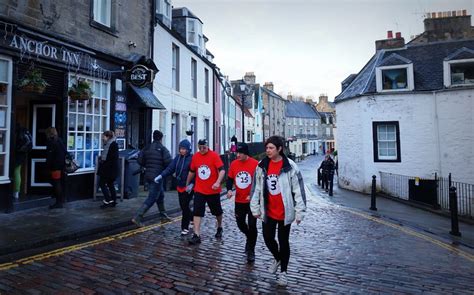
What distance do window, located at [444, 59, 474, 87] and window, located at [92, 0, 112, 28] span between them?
1622 cm

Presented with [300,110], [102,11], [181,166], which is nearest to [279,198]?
[181,166]

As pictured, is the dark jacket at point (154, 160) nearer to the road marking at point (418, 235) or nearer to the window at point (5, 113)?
the window at point (5, 113)

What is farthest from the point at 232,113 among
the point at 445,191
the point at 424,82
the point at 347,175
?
the point at 445,191

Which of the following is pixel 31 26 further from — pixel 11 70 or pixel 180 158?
pixel 180 158

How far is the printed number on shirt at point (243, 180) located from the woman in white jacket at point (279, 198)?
83 centimetres

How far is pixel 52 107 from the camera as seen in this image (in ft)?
32.1

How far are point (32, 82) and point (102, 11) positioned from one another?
471 cm

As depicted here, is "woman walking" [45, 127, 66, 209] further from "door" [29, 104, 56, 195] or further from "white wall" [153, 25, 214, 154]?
"white wall" [153, 25, 214, 154]

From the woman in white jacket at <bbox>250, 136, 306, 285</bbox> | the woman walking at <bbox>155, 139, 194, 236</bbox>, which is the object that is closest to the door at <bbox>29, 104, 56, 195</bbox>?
the woman walking at <bbox>155, 139, 194, 236</bbox>

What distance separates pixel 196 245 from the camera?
6.18 m

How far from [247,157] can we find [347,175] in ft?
50.3

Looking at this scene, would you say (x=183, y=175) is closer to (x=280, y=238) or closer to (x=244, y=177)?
(x=244, y=177)

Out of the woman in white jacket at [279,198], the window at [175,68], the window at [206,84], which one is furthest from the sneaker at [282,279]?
the window at [206,84]

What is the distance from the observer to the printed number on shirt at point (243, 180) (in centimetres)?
555
